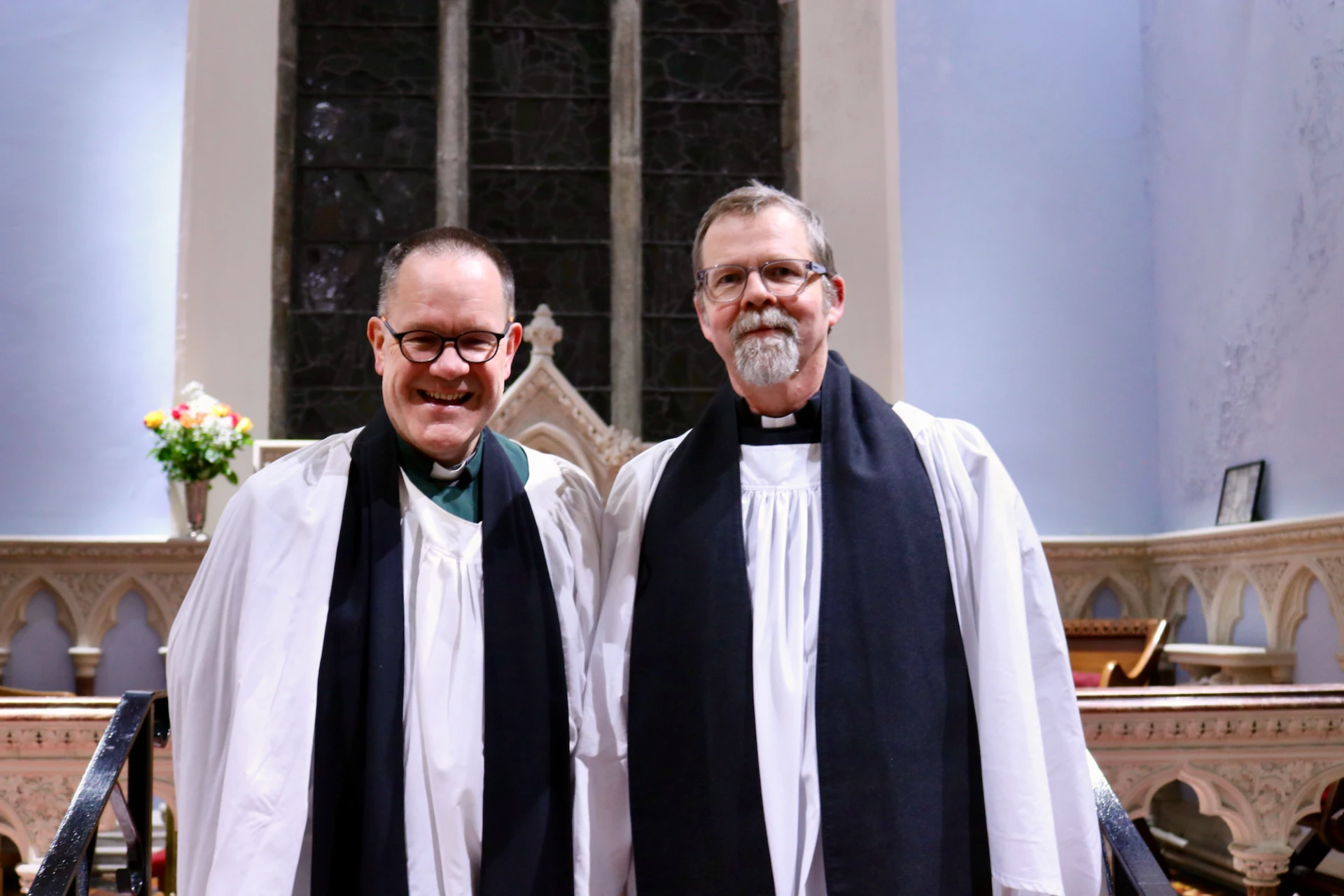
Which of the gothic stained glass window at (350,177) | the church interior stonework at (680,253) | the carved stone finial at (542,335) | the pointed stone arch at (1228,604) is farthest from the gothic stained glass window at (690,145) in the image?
the pointed stone arch at (1228,604)

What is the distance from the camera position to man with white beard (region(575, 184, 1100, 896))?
1899mm

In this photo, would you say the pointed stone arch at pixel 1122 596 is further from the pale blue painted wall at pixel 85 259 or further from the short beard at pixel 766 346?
the pale blue painted wall at pixel 85 259

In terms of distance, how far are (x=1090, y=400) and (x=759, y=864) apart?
A: 5.39m

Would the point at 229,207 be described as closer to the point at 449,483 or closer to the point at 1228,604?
the point at 449,483

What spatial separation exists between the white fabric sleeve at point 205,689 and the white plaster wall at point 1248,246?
14.4 feet

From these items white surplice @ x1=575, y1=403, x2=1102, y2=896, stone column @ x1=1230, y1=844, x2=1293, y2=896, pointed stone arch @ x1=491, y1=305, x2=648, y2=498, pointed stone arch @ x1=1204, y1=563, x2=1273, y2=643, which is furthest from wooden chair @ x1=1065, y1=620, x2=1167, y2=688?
white surplice @ x1=575, y1=403, x2=1102, y2=896

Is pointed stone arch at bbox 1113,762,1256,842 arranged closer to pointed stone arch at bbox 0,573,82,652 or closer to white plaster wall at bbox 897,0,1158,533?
white plaster wall at bbox 897,0,1158,533

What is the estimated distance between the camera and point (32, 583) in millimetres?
6219

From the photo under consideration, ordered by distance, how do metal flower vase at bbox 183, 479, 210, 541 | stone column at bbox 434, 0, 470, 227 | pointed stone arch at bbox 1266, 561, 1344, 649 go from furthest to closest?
stone column at bbox 434, 0, 470, 227
metal flower vase at bbox 183, 479, 210, 541
pointed stone arch at bbox 1266, 561, 1344, 649

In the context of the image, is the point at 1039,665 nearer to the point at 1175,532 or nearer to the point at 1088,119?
the point at 1175,532

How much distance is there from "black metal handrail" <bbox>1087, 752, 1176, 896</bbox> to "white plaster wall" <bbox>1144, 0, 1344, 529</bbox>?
336cm

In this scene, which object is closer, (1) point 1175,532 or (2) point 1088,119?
(1) point 1175,532

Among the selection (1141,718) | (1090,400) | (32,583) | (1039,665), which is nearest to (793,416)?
(1039,665)

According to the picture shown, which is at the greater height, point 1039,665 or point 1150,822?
point 1039,665
